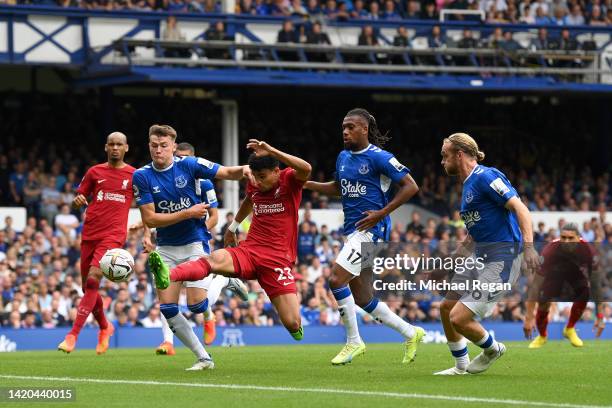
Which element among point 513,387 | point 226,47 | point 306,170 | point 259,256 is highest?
point 226,47

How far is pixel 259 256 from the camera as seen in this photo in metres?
13.0

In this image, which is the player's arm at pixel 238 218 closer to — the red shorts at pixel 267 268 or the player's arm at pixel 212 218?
the red shorts at pixel 267 268

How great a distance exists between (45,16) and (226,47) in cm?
403

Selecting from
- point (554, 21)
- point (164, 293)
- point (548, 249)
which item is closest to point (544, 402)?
point (164, 293)

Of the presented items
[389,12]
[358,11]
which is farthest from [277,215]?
[389,12]

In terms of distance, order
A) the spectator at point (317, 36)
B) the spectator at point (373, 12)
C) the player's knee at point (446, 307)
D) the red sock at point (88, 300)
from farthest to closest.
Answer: the spectator at point (373, 12)
the spectator at point (317, 36)
the red sock at point (88, 300)
the player's knee at point (446, 307)

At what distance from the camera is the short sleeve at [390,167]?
13.7m

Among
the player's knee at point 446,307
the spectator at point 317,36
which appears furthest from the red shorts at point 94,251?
the spectator at point 317,36

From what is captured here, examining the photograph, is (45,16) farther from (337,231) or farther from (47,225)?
(337,231)

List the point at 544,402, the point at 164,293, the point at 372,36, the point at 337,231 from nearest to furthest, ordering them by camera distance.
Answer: the point at 544,402
the point at 164,293
the point at 337,231
the point at 372,36

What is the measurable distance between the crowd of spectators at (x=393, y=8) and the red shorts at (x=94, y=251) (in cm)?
1453

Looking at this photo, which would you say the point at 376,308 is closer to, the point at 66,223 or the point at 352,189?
the point at 352,189

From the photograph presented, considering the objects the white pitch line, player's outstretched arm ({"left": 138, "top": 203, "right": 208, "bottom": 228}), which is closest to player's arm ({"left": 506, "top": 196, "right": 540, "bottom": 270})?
the white pitch line

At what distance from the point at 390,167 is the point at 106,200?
4.03 metres
